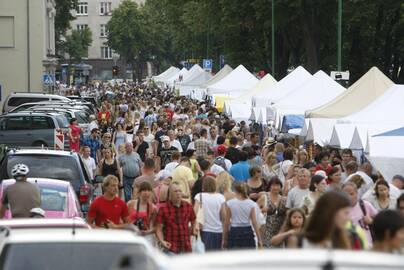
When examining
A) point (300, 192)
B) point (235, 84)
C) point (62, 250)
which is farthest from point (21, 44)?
point (62, 250)

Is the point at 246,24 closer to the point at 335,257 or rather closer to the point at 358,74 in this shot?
the point at 358,74

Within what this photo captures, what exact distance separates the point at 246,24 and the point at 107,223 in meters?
47.0

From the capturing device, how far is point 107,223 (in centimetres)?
1416

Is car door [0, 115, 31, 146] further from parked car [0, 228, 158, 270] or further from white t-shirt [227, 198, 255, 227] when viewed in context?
parked car [0, 228, 158, 270]

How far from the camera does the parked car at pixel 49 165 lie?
18.5 meters

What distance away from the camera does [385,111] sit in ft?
77.5

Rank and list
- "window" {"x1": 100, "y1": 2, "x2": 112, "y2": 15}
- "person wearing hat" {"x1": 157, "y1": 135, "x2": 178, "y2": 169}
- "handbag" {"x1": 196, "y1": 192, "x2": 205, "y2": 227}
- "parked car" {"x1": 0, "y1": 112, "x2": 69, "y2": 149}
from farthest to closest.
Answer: "window" {"x1": 100, "y1": 2, "x2": 112, "y2": 15} < "parked car" {"x1": 0, "y1": 112, "x2": 69, "y2": 149} < "person wearing hat" {"x1": 157, "y1": 135, "x2": 178, "y2": 169} < "handbag" {"x1": 196, "y1": 192, "x2": 205, "y2": 227}

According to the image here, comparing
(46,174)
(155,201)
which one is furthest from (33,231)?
(46,174)

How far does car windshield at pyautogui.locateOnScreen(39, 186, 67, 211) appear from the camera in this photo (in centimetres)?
1505

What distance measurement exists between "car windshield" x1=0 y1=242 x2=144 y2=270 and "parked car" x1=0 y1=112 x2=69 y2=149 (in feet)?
89.3

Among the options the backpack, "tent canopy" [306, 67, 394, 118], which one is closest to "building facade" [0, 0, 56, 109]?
"tent canopy" [306, 67, 394, 118]

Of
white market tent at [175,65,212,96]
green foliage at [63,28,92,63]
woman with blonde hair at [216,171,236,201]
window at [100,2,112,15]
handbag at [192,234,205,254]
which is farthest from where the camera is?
window at [100,2,112,15]

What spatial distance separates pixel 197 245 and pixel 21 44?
54.1 metres

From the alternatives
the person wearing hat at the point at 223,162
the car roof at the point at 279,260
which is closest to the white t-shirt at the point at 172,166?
the person wearing hat at the point at 223,162
